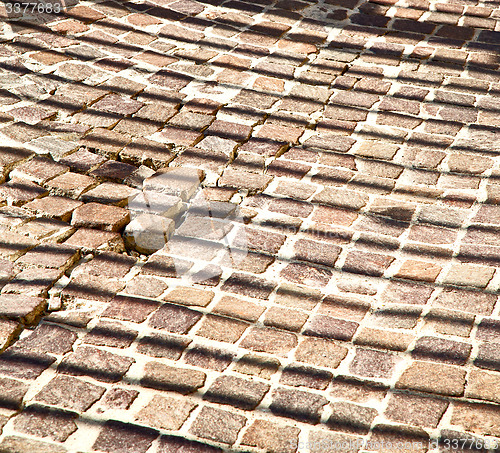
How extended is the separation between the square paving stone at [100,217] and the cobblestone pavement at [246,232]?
2 centimetres

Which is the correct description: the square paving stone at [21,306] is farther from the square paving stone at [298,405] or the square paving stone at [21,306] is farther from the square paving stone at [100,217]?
the square paving stone at [298,405]

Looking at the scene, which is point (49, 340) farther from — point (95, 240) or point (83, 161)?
point (83, 161)

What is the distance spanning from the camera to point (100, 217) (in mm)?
3311

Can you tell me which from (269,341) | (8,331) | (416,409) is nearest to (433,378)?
(416,409)

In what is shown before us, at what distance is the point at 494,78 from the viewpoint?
4.78 m

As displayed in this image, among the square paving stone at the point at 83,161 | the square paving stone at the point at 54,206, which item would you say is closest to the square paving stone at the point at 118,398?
the square paving stone at the point at 54,206

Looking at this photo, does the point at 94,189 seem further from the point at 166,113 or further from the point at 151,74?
the point at 151,74

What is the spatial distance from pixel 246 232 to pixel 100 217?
2.46ft

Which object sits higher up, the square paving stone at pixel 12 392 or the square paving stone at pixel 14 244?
the square paving stone at pixel 14 244

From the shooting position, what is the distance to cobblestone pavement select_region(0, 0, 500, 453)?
2.43 meters

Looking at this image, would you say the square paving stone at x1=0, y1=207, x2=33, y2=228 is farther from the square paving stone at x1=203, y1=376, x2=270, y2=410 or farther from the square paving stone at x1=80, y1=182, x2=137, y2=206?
the square paving stone at x1=203, y1=376, x2=270, y2=410

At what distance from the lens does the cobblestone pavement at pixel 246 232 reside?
2.43 metres

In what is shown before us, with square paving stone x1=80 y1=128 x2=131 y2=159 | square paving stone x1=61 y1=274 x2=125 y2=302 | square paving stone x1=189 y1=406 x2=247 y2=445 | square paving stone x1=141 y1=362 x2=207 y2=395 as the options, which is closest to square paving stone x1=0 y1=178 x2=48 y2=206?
square paving stone x1=80 y1=128 x2=131 y2=159

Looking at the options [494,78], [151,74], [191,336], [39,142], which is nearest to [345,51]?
[494,78]
